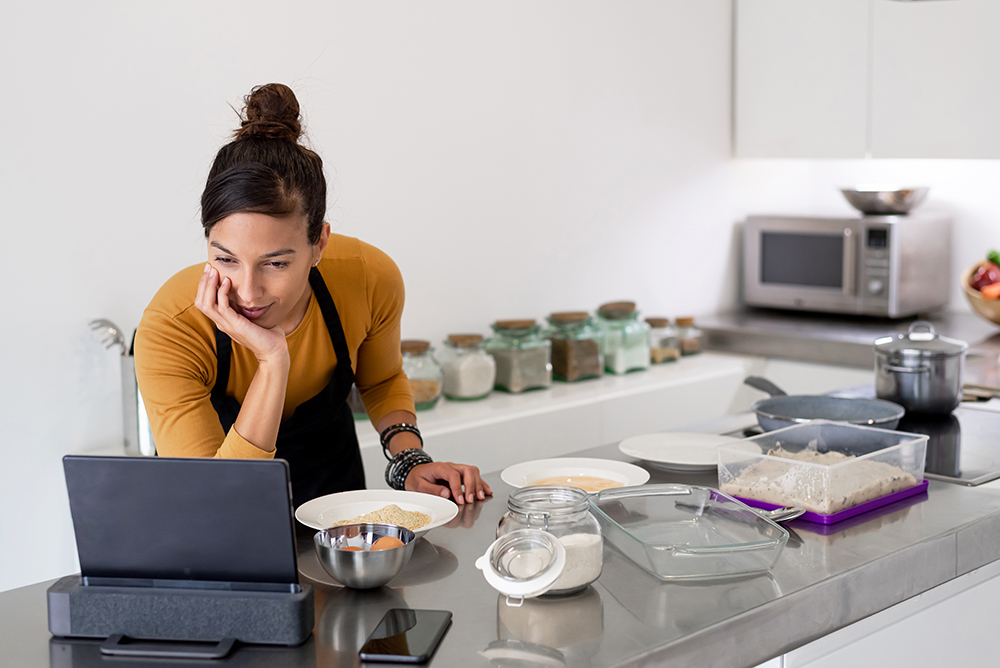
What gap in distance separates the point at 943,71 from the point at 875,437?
80.1 inches

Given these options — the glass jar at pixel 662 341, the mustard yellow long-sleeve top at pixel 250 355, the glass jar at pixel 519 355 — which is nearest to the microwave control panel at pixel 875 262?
the glass jar at pixel 662 341

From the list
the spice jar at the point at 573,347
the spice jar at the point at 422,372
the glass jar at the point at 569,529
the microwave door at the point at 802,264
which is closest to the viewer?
the glass jar at the point at 569,529

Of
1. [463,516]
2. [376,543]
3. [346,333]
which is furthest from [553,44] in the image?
[376,543]

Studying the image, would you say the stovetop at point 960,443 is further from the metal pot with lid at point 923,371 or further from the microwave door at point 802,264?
the microwave door at point 802,264

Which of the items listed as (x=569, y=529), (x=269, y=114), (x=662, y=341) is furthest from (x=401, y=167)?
(x=569, y=529)

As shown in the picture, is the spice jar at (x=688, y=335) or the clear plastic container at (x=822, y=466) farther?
the spice jar at (x=688, y=335)

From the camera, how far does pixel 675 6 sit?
Result: 11.5ft

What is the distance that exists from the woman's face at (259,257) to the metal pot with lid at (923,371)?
4.25 ft

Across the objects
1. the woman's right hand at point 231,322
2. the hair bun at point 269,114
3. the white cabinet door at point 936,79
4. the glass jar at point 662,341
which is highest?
the white cabinet door at point 936,79

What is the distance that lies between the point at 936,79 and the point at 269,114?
2539 millimetres

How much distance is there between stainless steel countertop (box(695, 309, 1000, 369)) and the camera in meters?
3.15

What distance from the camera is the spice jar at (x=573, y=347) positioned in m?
3.07

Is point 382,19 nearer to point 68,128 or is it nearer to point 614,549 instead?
point 68,128

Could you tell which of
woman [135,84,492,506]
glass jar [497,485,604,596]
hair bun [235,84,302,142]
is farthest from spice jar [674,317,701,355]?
glass jar [497,485,604,596]
